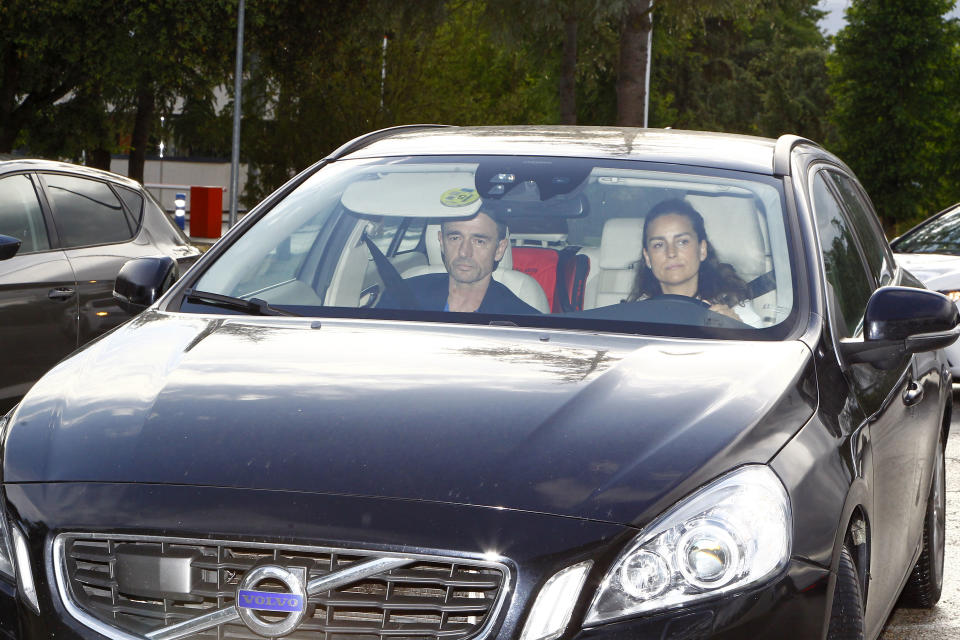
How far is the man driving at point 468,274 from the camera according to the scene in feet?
13.3

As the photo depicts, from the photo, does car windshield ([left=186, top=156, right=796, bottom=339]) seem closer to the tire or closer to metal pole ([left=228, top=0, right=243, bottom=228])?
the tire

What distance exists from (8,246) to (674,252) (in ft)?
12.7

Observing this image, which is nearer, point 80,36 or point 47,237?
point 47,237

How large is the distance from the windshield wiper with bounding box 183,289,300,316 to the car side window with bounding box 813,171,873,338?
1482 mm

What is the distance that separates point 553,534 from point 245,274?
1914mm

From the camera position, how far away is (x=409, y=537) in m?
2.64

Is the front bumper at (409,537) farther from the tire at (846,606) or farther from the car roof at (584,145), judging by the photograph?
the car roof at (584,145)

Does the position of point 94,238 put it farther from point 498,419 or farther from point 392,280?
point 498,419


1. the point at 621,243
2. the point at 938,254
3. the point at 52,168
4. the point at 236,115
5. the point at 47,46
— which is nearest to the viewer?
the point at 621,243

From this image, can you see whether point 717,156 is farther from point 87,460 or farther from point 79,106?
point 79,106

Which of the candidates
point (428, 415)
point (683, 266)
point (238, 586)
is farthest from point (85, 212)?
point (238, 586)

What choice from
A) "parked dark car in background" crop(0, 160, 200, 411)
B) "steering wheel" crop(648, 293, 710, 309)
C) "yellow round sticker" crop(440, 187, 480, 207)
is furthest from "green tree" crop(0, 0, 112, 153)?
"steering wheel" crop(648, 293, 710, 309)

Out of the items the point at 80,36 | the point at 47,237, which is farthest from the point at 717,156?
the point at 80,36

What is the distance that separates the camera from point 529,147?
181 inches
